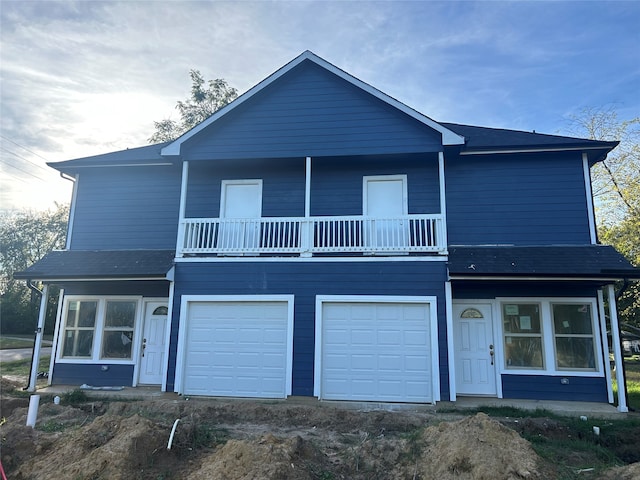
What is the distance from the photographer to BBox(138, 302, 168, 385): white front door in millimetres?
10602

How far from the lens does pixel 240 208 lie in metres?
11.1

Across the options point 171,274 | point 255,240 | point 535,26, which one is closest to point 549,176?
point 535,26

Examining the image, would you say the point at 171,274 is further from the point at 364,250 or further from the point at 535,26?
the point at 535,26

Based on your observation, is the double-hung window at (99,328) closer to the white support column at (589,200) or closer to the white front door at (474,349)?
the white front door at (474,349)

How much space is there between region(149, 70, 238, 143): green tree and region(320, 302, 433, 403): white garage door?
66.3 ft

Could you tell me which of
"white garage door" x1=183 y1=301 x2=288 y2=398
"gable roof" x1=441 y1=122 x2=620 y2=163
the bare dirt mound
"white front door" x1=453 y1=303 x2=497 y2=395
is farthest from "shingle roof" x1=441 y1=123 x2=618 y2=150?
the bare dirt mound

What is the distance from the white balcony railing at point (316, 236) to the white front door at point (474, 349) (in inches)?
79.0

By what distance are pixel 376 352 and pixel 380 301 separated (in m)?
1.15

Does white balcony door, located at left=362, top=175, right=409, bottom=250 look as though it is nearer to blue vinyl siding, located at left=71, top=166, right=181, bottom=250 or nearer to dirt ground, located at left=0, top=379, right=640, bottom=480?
A: dirt ground, located at left=0, top=379, right=640, bottom=480

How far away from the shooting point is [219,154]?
10.6 metres

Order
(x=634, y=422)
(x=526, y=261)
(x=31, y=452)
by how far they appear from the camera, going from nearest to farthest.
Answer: (x=31, y=452)
(x=634, y=422)
(x=526, y=261)

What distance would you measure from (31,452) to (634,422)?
385 inches

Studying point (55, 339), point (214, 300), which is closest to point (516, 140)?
point (214, 300)

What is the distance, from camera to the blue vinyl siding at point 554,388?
30.5 feet
